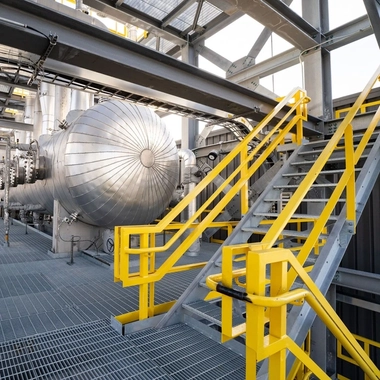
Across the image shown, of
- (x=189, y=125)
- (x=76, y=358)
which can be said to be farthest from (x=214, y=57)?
(x=76, y=358)

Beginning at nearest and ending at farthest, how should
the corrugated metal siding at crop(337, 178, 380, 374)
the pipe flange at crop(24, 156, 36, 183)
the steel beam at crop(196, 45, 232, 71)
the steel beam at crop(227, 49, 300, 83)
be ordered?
1. the corrugated metal siding at crop(337, 178, 380, 374)
2. the pipe flange at crop(24, 156, 36, 183)
3. the steel beam at crop(227, 49, 300, 83)
4. the steel beam at crop(196, 45, 232, 71)

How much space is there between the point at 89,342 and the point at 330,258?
2.54 metres

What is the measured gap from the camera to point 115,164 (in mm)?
5227

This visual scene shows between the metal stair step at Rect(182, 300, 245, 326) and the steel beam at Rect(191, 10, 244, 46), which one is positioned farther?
the steel beam at Rect(191, 10, 244, 46)

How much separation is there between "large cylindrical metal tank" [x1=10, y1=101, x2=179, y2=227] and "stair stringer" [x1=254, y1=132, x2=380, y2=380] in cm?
353

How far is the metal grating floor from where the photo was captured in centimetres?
227

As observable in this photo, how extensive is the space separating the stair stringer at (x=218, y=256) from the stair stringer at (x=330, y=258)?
1.07m

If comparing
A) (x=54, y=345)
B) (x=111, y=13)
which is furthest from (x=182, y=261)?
(x=111, y=13)

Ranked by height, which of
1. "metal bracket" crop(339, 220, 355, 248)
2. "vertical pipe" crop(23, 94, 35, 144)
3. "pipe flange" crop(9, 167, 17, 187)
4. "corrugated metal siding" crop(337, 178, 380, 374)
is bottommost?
"corrugated metal siding" crop(337, 178, 380, 374)

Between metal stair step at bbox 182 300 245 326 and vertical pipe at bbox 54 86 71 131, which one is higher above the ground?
vertical pipe at bbox 54 86 71 131

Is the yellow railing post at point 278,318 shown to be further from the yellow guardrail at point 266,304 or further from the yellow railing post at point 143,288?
the yellow railing post at point 143,288

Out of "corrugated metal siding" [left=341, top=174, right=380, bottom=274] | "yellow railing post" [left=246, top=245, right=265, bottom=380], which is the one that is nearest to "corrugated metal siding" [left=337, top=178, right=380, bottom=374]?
"corrugated metal siding" [left=341, top=174, right=380, bottom=274]

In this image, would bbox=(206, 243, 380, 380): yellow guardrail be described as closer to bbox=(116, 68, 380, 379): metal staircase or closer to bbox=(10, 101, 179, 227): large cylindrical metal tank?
bbox=(116, 68, 380, 379): metal staircase

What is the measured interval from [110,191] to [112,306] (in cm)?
227
